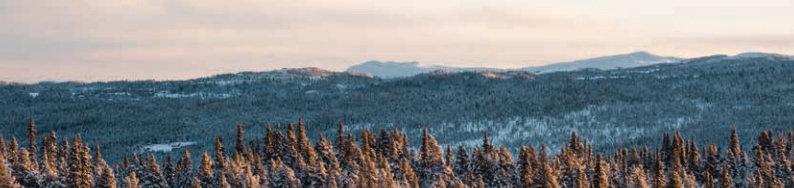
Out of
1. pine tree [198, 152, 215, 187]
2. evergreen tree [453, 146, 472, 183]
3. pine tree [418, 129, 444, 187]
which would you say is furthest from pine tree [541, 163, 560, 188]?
pine tree [198, 152, 215, 187]

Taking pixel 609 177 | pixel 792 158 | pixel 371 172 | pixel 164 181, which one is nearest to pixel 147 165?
pixel 164 181

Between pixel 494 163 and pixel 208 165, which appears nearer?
pixel 208 165

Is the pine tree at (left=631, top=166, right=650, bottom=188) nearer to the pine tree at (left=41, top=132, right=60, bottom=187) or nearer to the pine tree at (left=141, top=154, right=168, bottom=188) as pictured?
the pine tree at (left=141, top=154, right=168, bottom=188)

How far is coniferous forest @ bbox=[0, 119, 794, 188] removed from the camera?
135m

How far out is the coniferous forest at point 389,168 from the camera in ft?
443

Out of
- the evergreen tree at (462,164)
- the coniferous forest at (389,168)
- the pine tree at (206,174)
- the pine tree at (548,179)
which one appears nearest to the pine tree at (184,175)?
the coniferous forest at (389,168)

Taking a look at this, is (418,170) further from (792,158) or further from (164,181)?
(792,158)

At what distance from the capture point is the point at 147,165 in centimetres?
14450

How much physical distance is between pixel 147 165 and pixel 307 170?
2423 cm

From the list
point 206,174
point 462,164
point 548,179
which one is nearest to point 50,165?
point 206,174

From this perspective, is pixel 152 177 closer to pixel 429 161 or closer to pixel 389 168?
pixel 389 168

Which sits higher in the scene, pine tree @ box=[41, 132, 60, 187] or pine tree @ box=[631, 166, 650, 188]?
pine tree @ box=[41, 132, 60, 187]

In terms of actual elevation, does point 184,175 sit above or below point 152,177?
below

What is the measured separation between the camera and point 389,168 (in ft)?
483
